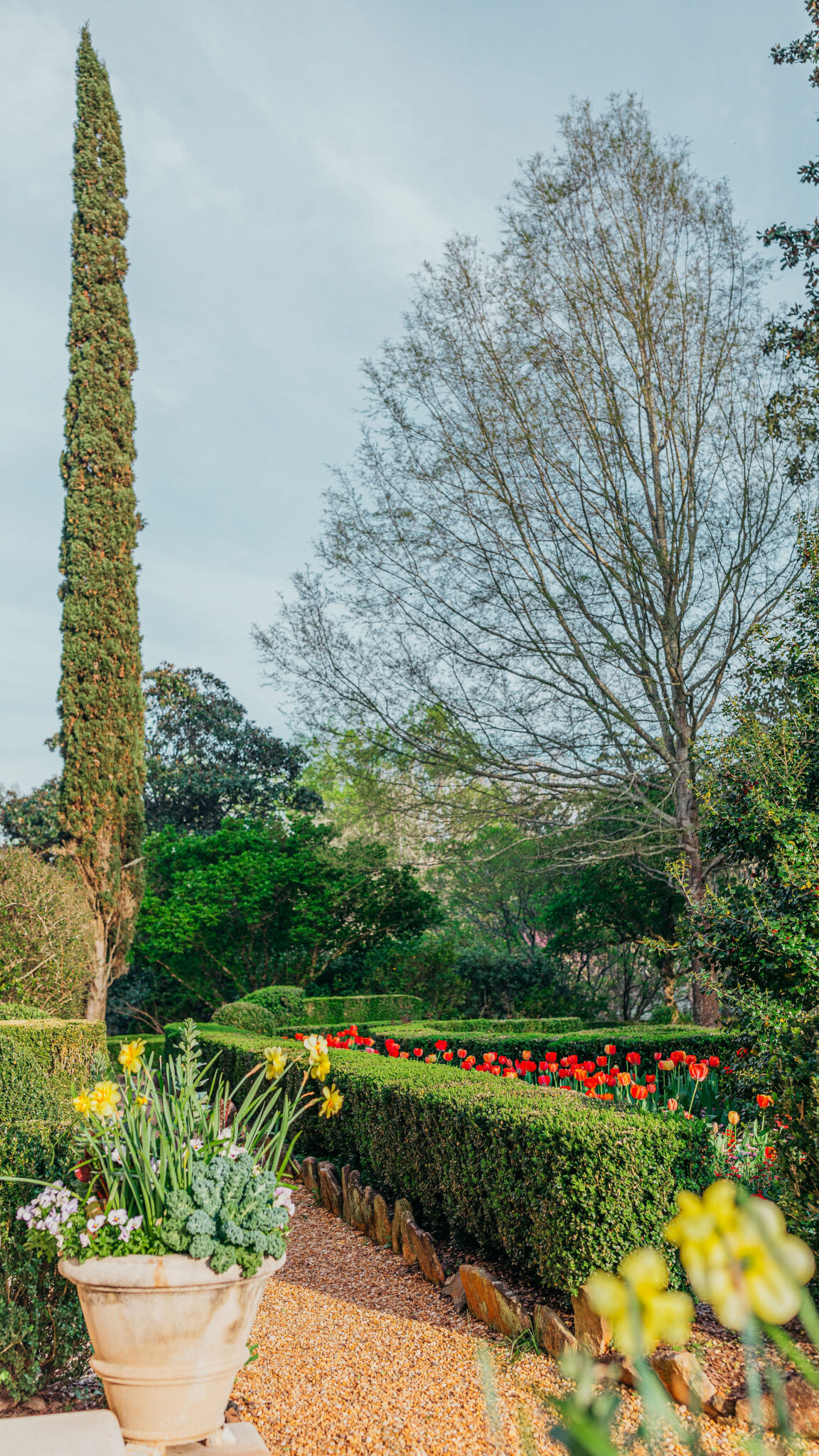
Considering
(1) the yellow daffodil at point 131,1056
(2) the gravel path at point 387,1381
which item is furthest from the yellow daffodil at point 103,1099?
(2) the gravel path at point 387,1381

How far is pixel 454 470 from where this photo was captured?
10.9 metres

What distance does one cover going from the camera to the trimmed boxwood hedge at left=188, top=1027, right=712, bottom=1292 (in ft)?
10.7

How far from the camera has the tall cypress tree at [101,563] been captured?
12.5m

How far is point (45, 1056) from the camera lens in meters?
6.11

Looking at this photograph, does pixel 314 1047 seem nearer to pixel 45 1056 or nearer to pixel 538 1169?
pixel 538 1169

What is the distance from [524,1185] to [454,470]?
8.80 meters

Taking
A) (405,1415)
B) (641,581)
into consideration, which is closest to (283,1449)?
(405,1415)

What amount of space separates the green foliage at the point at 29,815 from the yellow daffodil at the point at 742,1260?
62.5 feet

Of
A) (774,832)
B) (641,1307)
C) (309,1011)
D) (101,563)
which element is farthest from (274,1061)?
(101,563)

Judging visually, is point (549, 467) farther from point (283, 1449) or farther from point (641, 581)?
point (283, 1449)

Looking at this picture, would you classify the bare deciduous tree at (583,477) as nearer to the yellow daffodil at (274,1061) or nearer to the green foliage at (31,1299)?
the yellow daffodil at (274,1061)

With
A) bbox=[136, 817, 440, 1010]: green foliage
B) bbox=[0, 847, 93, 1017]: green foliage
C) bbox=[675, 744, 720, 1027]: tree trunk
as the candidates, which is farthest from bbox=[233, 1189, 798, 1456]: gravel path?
bbox=[136, 817, 440, 1010]: green foliage

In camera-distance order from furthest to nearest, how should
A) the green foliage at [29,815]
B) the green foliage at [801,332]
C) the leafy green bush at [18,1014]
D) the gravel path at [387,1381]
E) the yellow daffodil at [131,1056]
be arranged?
Answer: the green foliage at [29,815] → the green foliage at [801,332] → the leafy green bush at [18,1014] → the yellow daffodil at [131,1056] → the gravel path at [387,1381]

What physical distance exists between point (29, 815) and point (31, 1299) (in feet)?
57.4
